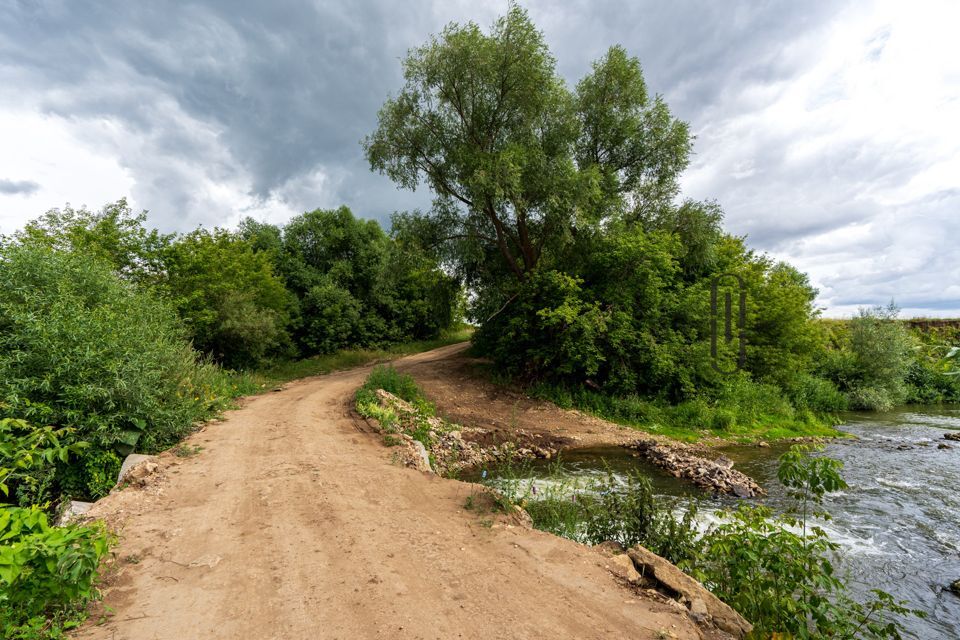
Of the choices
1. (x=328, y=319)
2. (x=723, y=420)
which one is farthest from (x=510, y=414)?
(x=328, y=319)

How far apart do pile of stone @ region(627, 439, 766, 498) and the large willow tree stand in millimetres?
9159

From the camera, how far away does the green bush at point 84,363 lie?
694 centimetres

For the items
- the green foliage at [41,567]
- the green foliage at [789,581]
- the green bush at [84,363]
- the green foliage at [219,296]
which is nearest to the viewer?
the green foliage at [41,567]

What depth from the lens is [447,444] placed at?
1155 centimetres

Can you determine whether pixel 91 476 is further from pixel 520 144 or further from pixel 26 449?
pixel 520 144

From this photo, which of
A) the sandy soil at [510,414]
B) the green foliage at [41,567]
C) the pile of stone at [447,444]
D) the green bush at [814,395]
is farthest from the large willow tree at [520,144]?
the green foliage at [41,567]

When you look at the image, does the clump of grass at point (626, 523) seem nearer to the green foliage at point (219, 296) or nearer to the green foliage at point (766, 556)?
the green foliage at point (766, 556)

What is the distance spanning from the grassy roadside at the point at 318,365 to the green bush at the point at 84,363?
608 cm

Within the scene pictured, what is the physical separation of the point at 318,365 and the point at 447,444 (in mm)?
16046

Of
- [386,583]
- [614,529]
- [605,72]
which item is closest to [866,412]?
[605,72]

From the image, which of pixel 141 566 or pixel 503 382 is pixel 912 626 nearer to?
pixel 141 566

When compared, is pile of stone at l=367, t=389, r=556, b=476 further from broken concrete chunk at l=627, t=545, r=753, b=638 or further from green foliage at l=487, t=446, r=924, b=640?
broken concrete chunk at l=627, t=545, r=753, b=638

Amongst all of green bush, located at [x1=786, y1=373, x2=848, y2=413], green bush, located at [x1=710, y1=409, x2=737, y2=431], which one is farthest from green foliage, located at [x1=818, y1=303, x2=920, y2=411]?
green bush, located at [x1=710, y1=409, x2=737, y2=431]

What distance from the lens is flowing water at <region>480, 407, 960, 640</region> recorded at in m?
5.72
